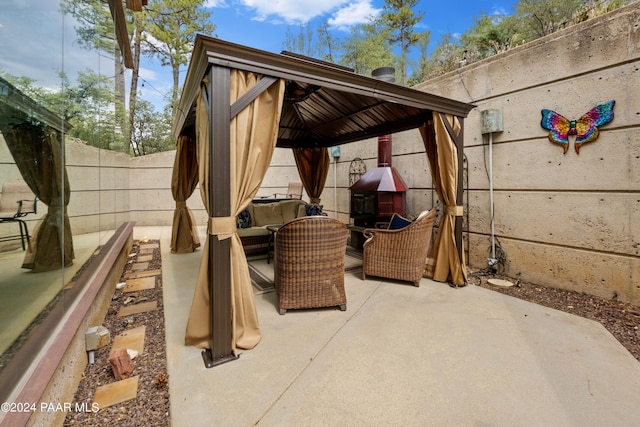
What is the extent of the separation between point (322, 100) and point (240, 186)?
2.43 m

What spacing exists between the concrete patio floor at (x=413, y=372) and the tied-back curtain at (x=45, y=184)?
3.44 ft

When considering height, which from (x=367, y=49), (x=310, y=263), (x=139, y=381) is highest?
(x=367, y=49)

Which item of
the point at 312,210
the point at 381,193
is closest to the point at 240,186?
the point at 381,193

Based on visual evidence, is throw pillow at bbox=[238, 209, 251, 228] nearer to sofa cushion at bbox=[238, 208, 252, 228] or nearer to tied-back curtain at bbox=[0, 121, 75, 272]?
sofa cushion at bbox=[238, 208, 252, 228]

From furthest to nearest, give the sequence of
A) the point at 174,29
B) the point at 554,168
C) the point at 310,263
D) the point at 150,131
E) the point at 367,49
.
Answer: the point at 150,131
the point at 174,29
the point at 367,49
the point at 554,168
the point at 310,263

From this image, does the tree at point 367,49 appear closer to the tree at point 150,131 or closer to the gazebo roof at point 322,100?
the gazebo roof at point 322,100

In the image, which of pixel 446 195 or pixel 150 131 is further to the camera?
pixel 150 131

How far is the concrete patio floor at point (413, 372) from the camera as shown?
4.94 feet

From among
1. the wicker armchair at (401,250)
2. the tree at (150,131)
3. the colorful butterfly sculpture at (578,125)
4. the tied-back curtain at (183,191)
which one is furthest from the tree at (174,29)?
the colorful butterfly sculpture at (578,125)

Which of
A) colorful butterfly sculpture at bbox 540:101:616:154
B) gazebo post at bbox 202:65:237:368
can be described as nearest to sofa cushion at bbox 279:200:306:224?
Answer: gazebo post at bbox 202:65:237:368

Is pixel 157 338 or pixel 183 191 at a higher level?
pixel 183 191

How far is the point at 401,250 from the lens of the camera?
3338 mm

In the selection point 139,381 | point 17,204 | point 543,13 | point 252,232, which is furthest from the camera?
point 543,13

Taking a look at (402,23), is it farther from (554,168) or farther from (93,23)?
(93,23)
